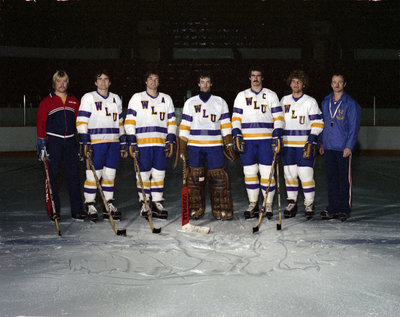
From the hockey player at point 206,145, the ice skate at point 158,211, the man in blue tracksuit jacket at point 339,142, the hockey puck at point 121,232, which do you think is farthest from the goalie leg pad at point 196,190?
the man in blue tracksuit jacket at point 339,142

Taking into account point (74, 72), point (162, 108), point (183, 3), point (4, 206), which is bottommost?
point (4, 206)

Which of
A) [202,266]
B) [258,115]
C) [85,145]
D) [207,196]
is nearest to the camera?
[202,266]

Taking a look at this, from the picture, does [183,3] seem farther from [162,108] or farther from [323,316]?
[323,316]

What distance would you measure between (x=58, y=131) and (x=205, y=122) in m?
1.37

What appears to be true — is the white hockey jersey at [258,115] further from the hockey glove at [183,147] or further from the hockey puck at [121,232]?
the hockey puck at [121,232]

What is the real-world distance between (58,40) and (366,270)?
56.6 feet

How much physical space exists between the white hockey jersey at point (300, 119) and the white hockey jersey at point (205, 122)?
1.85 ft

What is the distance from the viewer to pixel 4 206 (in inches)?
256

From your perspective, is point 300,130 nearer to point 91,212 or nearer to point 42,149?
point 91,212

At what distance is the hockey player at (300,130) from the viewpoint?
5.50 meters

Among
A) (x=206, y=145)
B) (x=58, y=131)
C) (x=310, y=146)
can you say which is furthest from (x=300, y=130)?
(x=58, y=131)

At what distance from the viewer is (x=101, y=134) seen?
5.43 meters

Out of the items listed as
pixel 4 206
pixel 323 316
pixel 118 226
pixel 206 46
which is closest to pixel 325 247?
pixel 323 316

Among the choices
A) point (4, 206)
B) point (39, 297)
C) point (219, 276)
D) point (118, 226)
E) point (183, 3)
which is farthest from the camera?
point (183, 3)
